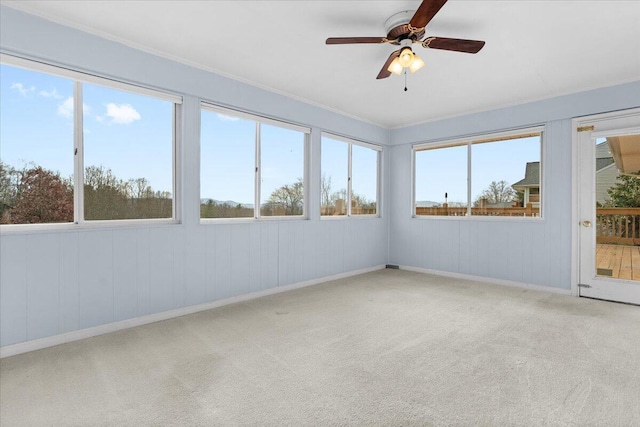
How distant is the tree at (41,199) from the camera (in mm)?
2596

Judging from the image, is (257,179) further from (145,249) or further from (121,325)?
(121,325)

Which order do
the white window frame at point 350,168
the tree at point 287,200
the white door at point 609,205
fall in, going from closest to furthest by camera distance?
the white door at point 609,205
the tree at point 287,200
the white window frame at point 350,168

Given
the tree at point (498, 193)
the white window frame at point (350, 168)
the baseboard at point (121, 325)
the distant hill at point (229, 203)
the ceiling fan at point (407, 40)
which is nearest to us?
the ceiling fan at point (407, 40)

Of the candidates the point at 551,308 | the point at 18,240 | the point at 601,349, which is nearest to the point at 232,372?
the point at 18,240

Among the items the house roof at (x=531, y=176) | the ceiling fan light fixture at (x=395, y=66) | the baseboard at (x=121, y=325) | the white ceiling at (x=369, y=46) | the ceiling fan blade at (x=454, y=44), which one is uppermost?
the white ceiling at (x=369, y=46)

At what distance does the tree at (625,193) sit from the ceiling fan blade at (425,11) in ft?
11.0

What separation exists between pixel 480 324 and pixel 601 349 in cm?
88

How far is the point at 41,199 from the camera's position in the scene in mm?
2680

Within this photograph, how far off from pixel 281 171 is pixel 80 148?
7.34ft

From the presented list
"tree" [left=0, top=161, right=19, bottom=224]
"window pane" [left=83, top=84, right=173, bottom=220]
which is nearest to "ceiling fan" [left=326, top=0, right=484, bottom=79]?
"window pane" [left=83, top=84, right=173, bottom=220]

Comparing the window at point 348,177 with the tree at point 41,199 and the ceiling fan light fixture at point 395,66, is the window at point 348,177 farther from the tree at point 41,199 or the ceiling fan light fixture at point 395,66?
the tree at point 41,199

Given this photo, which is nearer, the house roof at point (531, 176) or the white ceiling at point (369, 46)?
the white ceiling at point (369, 46)

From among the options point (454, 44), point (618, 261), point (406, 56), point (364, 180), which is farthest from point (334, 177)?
point (618, 261)

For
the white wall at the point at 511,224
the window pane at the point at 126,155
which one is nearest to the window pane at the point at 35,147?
the window pane at the point at 126,155
